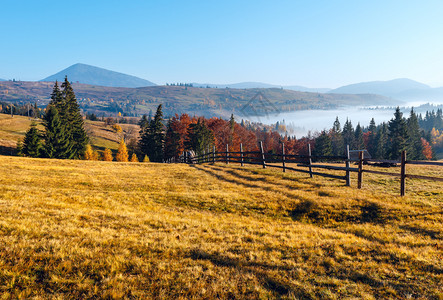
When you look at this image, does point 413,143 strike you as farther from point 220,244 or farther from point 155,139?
point 220,244

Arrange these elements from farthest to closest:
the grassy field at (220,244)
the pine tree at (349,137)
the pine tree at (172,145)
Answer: the pine tree at (349,137) → the pine tree at (172,145) → the grassy field at (220,244)

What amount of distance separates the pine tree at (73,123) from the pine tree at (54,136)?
281 cm

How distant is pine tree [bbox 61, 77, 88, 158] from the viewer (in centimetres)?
5750

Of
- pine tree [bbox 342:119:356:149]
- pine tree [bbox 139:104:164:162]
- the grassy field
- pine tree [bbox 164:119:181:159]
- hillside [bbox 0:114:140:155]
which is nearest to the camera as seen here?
the grassy field

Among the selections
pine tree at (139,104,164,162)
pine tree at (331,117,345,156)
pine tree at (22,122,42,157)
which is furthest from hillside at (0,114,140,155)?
pine tree at (331,117,345,156)

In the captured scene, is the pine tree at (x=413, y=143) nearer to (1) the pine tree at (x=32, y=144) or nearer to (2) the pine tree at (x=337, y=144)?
(2) the pine tree at (x=337, y=144)

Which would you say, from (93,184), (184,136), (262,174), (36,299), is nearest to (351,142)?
(184,136)

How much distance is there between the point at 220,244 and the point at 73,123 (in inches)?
2626

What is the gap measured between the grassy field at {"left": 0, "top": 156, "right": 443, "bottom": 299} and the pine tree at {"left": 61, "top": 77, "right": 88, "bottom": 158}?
2095 inches

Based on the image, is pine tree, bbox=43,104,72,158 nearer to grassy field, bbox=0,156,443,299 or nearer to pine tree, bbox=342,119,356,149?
grassy field, bbox=0,156,443,299

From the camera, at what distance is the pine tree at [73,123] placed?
57.5 meters

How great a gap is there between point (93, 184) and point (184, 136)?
221ft

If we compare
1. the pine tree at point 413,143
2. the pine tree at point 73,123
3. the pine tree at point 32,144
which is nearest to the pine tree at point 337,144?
the pine tree at point 413,143

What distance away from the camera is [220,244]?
7.08 m
